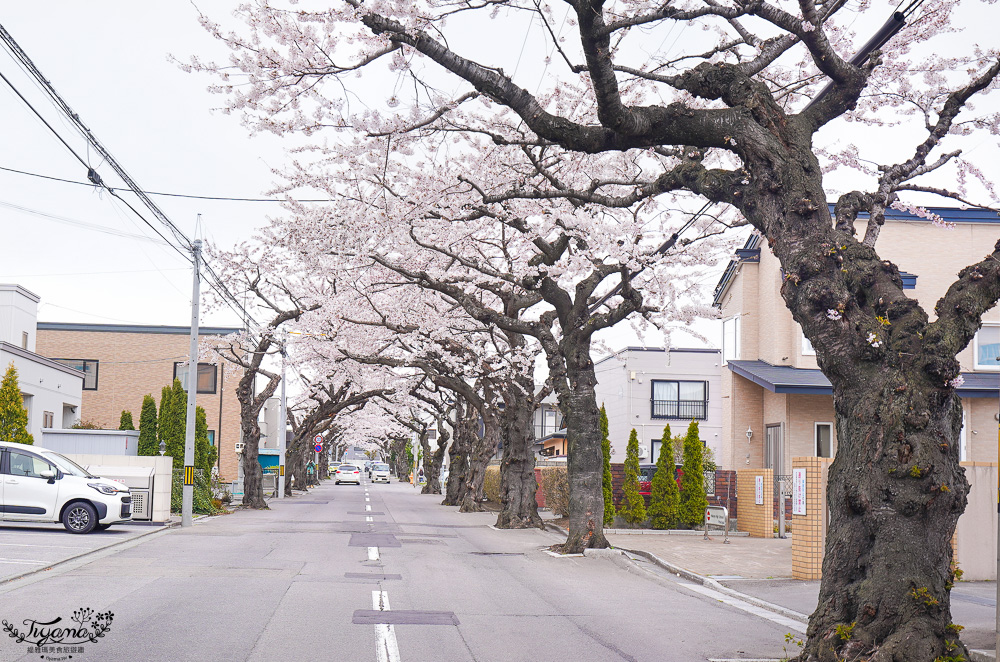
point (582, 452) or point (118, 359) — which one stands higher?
point (118, 359)

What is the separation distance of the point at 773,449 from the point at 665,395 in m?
18.1

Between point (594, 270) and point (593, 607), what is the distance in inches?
368

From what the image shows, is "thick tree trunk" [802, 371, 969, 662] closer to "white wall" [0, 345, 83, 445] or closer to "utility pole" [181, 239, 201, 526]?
"utility pole" [181, 239, 201, 526]

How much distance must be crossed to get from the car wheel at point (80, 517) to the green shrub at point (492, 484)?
19.9 meters

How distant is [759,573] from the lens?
14.7 meters

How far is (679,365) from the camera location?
45.3m

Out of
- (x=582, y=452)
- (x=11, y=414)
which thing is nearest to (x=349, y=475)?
(x=11, y=414)

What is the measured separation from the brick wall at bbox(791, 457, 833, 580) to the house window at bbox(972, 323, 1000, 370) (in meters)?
13.7

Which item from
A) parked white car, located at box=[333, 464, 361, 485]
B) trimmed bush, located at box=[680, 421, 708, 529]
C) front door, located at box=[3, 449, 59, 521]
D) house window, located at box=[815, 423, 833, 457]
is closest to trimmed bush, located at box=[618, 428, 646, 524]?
trimmed bush, located at box=[680, 421, 708, 529]

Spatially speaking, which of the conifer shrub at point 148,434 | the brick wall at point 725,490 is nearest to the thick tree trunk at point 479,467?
the brick wall at point 725,490

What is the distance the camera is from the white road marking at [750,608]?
398 inches

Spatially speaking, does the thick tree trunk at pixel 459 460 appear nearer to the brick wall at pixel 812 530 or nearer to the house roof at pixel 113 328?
the house roof at pixel 113 328

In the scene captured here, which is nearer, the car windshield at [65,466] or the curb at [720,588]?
the curb at [720,588]

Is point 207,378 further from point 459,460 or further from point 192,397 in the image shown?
point 192,397
